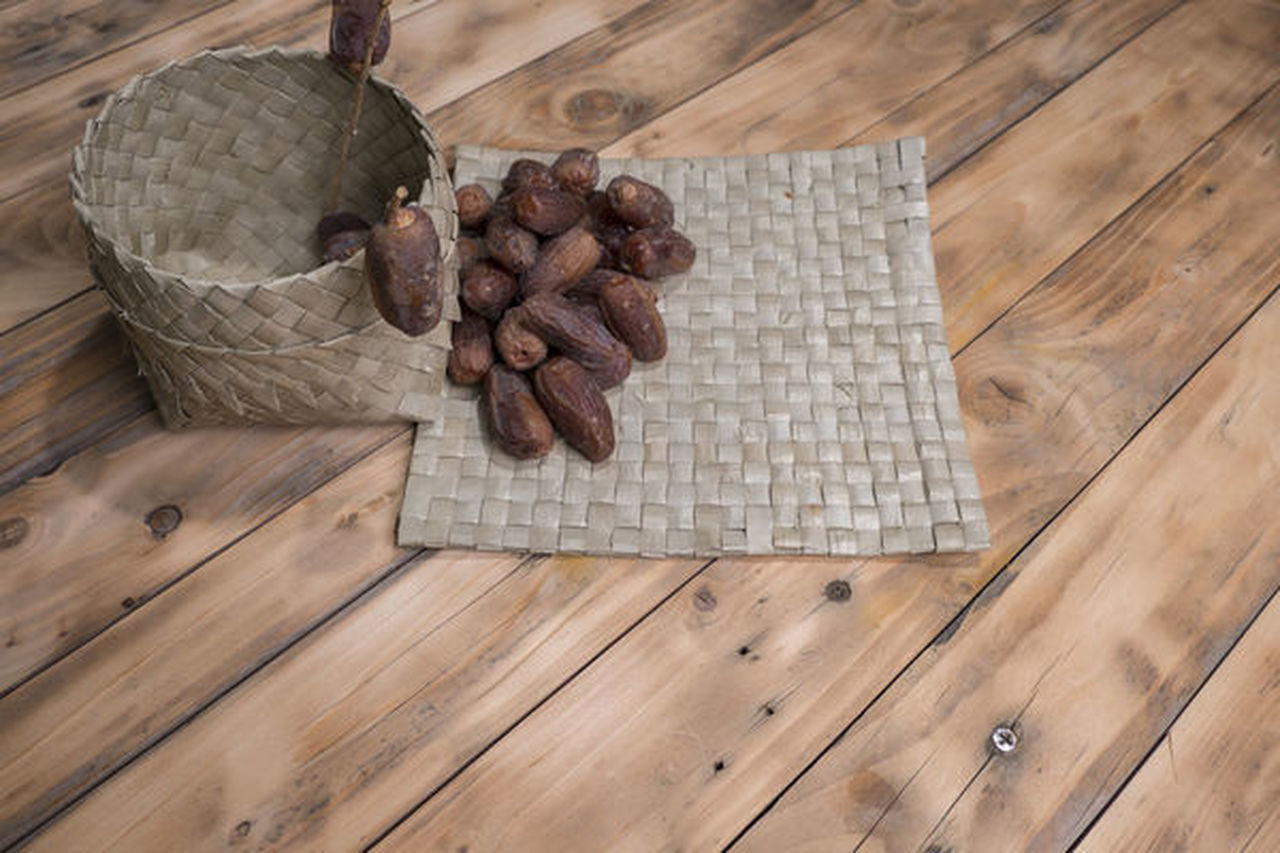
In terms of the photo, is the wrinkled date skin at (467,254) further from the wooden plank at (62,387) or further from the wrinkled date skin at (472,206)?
the wooden plank at (62,387)

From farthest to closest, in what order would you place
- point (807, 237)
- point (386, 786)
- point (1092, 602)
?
point (807, 237), point (1092, 602), point (386, 786)

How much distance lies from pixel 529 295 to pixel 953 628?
0.47m

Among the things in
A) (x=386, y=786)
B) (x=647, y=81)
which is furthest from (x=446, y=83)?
(x=386, y=786)

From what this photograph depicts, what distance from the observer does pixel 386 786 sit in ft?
2.77

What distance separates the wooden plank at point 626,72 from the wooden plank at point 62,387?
0.43m

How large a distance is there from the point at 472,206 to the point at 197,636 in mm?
464

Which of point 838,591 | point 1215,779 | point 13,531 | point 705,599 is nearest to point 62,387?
point 13,531

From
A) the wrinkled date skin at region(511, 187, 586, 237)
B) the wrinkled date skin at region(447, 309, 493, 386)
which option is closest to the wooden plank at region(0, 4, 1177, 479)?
the wrinkled date skin at region(511, 187, 586, 237)

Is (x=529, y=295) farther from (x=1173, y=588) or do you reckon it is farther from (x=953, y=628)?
(x=1173, y=588)

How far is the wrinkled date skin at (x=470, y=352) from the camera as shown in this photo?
102 centimetres

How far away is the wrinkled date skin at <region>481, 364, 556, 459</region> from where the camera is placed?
98 centimetres

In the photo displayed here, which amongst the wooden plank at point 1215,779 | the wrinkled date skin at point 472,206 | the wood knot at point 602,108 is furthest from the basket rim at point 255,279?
the wooden plank at point 1215,779

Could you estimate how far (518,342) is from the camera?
1003mm

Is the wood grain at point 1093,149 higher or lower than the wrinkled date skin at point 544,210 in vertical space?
lower
